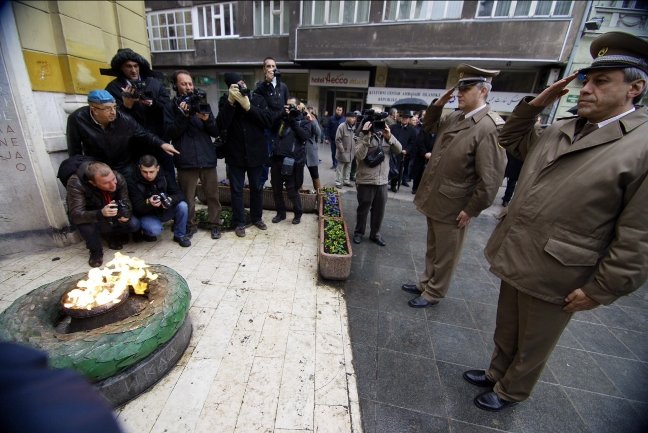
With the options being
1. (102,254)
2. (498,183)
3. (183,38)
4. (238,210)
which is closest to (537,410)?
(498,183)

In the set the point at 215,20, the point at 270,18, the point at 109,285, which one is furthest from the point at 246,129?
the point at 215,20

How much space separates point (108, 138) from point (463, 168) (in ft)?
12.7

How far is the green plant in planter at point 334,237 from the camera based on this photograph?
3516 mm

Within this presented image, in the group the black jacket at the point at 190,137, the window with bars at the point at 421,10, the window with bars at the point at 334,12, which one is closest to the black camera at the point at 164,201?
the black jacket at the point at 190,137

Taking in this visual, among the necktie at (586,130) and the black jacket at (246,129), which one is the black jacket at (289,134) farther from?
the necktie at (586,130)

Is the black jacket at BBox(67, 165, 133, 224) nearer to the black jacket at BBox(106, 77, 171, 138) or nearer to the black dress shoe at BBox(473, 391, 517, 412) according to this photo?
the black jacket at BBox(106, 77, 171, 138)

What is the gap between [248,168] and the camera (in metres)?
4.23

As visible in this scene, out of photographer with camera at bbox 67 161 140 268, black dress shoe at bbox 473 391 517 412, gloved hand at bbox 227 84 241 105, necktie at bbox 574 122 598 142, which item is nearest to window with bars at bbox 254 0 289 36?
gloved hand at bbox 227 84 241 105

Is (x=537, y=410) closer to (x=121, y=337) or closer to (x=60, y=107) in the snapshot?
(x=121, y=337)

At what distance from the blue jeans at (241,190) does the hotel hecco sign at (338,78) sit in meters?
12.2

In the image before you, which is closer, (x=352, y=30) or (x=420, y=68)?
(x=352, y=30)

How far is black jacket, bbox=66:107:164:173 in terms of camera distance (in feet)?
10.8

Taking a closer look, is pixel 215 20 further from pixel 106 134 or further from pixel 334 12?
pixel 106 134

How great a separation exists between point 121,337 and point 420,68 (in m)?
15.2
